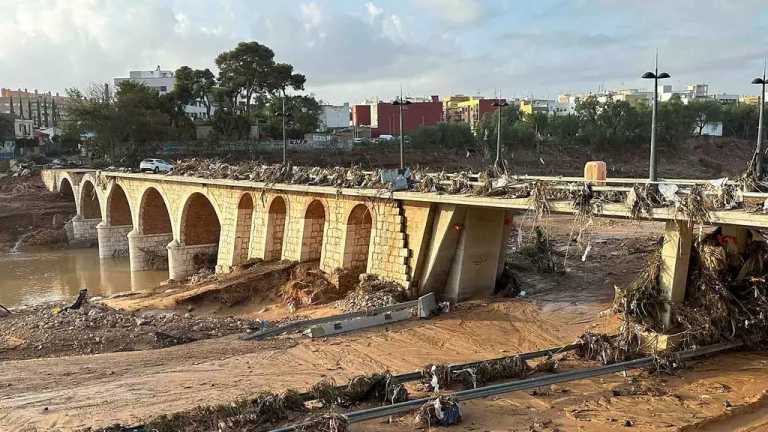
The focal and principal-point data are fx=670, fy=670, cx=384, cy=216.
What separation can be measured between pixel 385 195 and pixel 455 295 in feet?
11.7

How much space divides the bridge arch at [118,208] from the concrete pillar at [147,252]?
16.1ft

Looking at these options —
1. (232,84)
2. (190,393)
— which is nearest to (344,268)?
(190,393)

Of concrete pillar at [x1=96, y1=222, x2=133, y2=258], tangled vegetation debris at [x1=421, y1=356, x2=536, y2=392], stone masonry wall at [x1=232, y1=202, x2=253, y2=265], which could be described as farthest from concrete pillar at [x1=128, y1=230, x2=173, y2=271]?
tangled vegetation debris at [x1=421, y1=356, x2=536, y2=392]

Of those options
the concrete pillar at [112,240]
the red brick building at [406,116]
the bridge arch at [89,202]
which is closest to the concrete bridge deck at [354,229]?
the concrete pillar at [112,240]

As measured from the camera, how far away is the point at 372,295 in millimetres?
19391

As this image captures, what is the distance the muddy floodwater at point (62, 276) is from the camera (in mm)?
30547

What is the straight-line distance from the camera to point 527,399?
1167 centimetres

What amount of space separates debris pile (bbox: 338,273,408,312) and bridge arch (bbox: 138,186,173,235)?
20.0 meters

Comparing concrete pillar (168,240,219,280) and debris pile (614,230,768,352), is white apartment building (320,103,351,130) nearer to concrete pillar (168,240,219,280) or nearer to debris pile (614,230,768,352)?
concrete pillar (168,240,219,280)

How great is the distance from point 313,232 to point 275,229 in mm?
2605

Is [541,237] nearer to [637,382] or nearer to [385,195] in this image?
[385,195]

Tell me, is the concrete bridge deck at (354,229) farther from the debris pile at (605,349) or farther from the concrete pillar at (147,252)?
the debris pile at (605,349)

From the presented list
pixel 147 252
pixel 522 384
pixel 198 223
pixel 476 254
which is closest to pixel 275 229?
Answer: pixel 198 223

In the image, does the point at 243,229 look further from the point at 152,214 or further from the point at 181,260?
the point at 152,214
